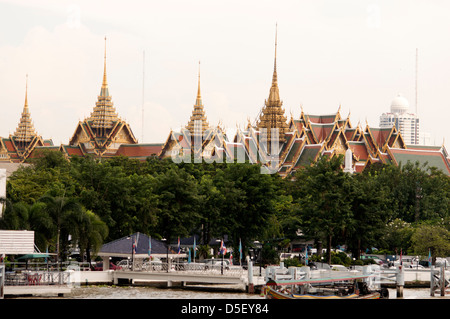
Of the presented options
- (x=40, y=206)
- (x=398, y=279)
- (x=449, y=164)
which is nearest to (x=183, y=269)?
(x=40, y=206)

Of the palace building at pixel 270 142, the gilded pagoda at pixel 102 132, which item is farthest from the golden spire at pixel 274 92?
the gilded pagoda at pixel 102 132

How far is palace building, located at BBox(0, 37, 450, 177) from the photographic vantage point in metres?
106

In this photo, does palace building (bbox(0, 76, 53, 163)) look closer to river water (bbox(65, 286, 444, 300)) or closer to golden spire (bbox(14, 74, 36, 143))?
golden spire (bbox(14, 74, 36, 143))

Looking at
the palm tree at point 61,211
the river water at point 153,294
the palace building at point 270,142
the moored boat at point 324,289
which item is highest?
the palace building at point 270,142

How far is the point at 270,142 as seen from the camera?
11162 centimetres

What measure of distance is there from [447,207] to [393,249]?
33.2 ft

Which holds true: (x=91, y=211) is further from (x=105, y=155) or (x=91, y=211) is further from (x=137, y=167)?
(x=105, y=155)

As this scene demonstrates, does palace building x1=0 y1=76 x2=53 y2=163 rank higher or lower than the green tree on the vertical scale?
higher

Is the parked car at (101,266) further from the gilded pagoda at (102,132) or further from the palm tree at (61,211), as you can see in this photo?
the gilded pagoda at (102,132)

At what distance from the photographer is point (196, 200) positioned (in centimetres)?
5606

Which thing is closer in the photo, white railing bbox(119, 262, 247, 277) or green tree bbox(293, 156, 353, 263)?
white railing bbox(119, 262, 247, 277)

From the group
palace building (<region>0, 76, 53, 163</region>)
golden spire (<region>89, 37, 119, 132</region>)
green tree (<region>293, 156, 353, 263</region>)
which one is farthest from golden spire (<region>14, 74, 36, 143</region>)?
green tree (<region>293, 156, 353, 263</region>)

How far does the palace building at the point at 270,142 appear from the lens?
10562 centimetres

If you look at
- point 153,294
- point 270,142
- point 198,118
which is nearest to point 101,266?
point 153,294
